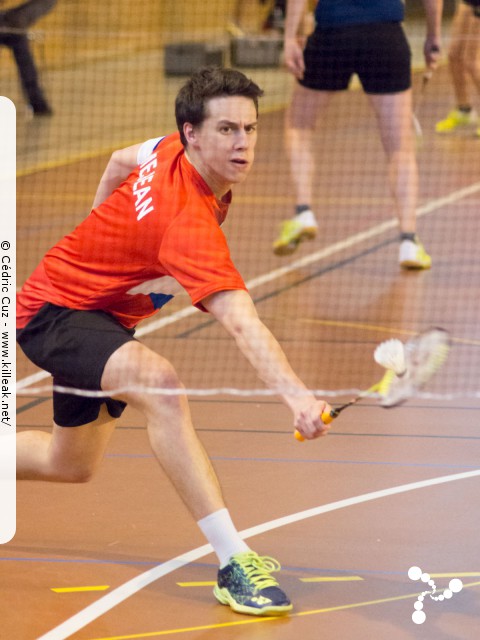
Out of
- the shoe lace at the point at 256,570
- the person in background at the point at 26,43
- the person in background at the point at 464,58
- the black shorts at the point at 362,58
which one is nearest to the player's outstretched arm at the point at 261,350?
the shoe lace at the point at 256,570

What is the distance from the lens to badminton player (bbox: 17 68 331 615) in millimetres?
3357

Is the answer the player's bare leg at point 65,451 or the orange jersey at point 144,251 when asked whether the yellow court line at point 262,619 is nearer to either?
the player's bare leg at point 65,451

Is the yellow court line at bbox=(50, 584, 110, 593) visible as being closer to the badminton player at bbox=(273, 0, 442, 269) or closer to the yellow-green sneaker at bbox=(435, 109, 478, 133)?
the badminton player at bbox=(273, 0, 442, 269)

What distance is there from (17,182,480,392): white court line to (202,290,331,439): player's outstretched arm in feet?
7.21

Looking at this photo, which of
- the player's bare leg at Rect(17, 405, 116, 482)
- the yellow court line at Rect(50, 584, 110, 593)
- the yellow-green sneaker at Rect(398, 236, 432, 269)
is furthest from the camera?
the yellow-green sneaker at Rect(398, 236, 432, 269)

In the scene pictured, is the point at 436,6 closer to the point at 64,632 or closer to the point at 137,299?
the point at 137,299

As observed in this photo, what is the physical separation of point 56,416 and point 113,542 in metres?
0.47

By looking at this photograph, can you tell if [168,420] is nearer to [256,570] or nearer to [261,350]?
[261,350]

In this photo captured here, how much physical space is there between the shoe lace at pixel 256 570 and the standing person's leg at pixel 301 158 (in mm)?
3763

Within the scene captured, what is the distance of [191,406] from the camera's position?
5219 millimetres

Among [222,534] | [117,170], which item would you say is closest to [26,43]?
[117,170]

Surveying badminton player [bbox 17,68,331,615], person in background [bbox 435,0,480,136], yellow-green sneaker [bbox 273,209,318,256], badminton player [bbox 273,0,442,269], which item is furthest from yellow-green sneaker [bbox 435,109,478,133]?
badminton player [bbox 17,68,331,615]

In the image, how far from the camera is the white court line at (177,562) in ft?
11.0

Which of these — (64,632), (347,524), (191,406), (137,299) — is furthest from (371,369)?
(64,632)
